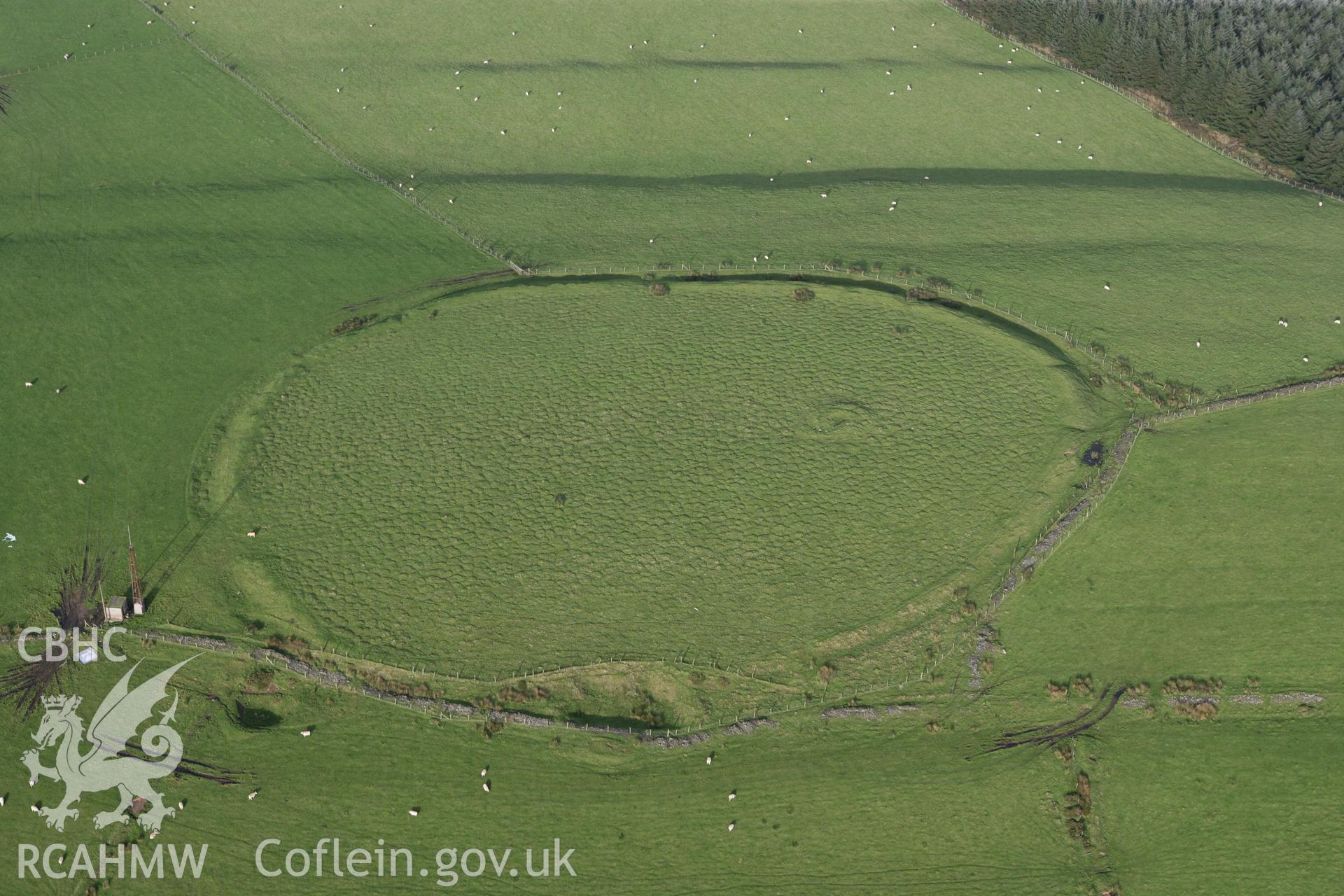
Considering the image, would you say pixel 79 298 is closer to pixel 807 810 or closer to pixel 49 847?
pixel 49 847

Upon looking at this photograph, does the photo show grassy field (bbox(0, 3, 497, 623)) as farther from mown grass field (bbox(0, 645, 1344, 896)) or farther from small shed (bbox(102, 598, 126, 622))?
mown grass field (bbox(0, 645, 1344, 896))

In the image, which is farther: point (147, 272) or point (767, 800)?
point (147, 272)

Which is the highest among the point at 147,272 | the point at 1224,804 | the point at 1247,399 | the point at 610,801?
the point at 147,272

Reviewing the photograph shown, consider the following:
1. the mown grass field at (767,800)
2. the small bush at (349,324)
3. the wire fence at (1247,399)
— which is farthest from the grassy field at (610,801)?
the small bush at (349,324)

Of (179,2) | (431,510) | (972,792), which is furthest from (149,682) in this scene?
(179,2)

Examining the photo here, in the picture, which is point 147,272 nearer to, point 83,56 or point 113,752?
point 113,752

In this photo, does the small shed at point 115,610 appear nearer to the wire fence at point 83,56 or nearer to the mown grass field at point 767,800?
the mown grass field at point 767,800

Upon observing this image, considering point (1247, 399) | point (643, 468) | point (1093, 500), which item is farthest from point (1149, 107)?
point (643, 468)
